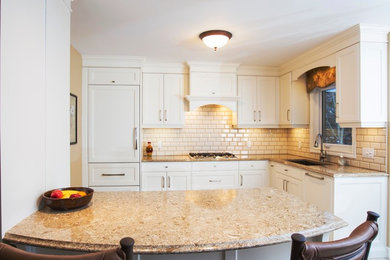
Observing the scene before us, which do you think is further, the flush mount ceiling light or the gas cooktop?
the gas cooktop

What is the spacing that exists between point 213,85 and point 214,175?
1464 mm

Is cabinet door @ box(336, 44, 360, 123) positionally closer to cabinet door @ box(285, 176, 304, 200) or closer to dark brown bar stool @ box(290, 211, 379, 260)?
cabinet door @ box(285, 176, 304, 200)

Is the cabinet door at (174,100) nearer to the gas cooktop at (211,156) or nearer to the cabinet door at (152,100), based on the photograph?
the cabinet door at (152,100)

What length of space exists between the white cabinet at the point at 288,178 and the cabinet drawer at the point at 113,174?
213 cm

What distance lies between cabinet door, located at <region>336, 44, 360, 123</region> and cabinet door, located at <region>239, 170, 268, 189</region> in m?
1.46

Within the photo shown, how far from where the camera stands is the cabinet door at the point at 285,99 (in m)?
3.80

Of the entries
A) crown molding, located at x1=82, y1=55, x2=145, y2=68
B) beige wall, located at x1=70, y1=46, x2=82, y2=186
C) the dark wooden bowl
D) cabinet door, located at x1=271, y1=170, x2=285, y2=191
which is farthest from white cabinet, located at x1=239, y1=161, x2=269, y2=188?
the dark wooden bowl

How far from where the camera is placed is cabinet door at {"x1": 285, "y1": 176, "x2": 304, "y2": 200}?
2994 millimetres

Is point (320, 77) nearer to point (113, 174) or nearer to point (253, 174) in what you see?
point (253, 174)

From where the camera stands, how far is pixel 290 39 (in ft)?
9.28

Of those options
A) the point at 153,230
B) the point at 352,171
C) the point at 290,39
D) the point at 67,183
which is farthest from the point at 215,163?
the point at 153,230

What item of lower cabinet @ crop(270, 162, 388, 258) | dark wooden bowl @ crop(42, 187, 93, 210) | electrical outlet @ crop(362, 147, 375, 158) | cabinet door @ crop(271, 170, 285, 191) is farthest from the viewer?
cabinet door @ crop(271, 170, 285, 191)

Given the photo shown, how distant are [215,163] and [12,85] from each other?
291 cm

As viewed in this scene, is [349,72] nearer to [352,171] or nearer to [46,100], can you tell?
[352,171]
